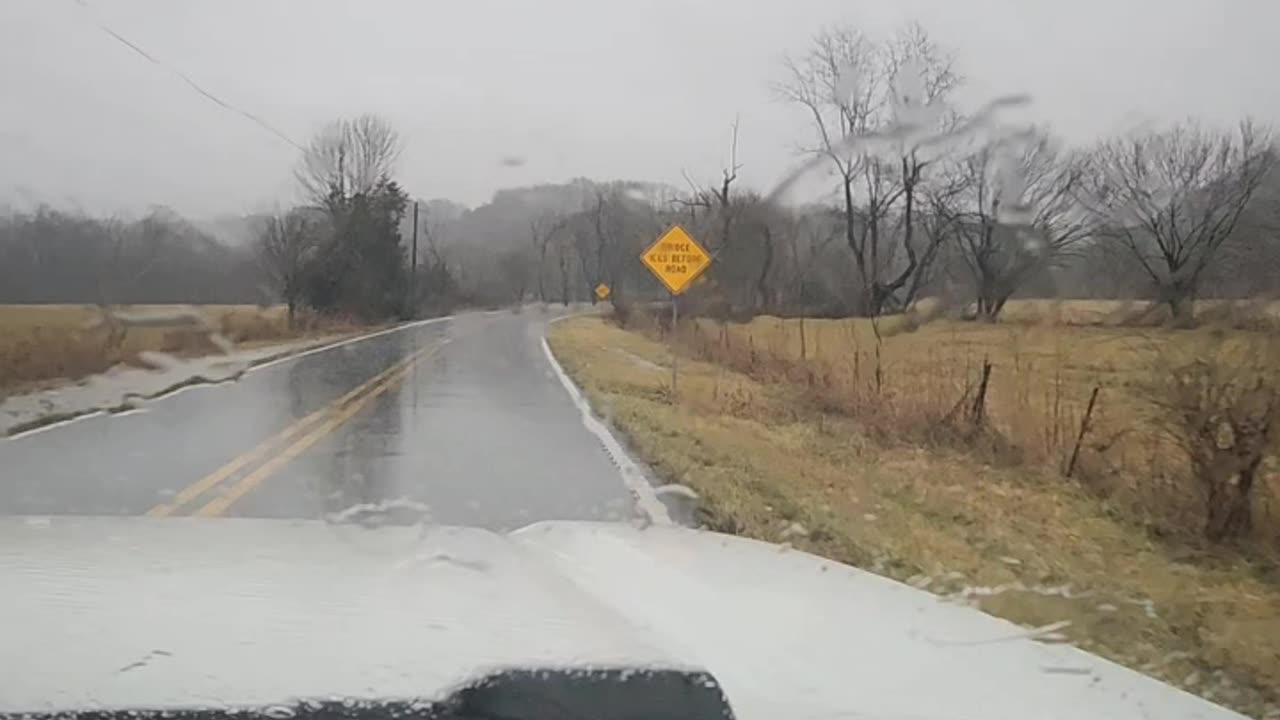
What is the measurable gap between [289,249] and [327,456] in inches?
922

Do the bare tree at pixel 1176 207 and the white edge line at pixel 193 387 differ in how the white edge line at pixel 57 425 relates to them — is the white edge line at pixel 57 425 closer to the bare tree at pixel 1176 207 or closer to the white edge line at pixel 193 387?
the white edge line at pixel 193 387

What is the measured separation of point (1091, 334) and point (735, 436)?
4.73 meters

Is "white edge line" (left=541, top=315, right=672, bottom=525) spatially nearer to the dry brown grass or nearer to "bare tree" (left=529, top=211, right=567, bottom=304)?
"bare tree" (left=529, top=211, right=567, bottom=304)

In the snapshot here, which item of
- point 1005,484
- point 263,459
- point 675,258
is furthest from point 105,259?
point 1005,484

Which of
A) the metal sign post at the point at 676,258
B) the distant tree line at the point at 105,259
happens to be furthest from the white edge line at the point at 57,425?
the metal sign post at the point at 676,258

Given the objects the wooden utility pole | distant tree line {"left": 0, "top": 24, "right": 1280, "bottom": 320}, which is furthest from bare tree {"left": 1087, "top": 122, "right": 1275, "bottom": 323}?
the wooden utility pole

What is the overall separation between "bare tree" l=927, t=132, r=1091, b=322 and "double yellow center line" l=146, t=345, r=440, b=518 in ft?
23.2

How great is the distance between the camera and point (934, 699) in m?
3.05

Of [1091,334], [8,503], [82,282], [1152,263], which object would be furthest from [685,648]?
[82,282]

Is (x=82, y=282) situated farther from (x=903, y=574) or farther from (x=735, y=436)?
(x=903, y=574)

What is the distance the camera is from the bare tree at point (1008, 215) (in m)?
12.1

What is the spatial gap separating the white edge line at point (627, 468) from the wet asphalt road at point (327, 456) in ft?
0.42

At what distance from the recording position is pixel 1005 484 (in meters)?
12.4

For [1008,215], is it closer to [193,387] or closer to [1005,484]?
[1005,484]
